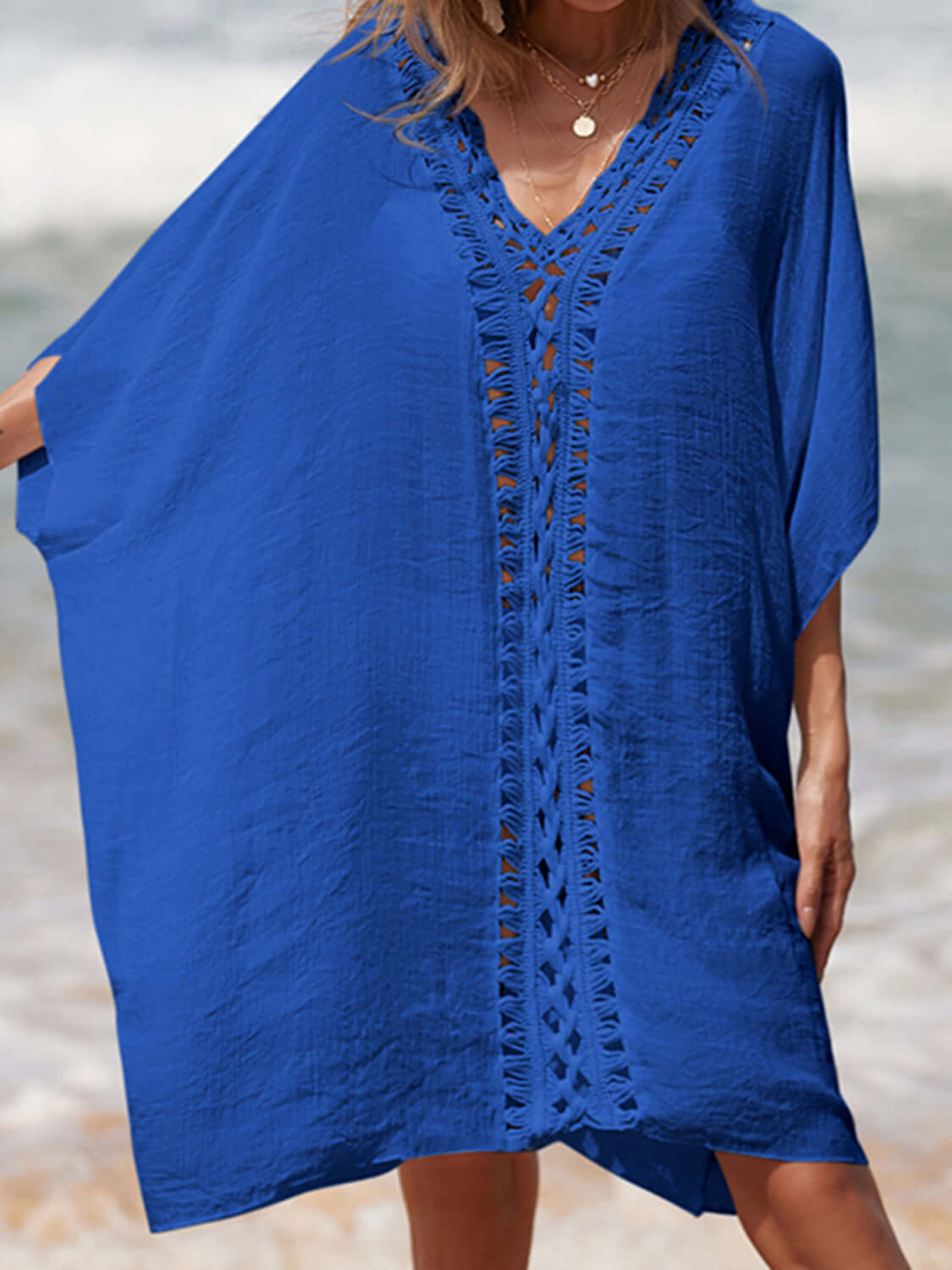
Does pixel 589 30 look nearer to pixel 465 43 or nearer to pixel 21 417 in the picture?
pixel 465 43

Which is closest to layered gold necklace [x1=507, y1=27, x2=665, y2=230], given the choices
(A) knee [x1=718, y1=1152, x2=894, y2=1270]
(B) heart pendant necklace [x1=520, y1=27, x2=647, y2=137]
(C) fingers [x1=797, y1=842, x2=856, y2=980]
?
(B) heart pendant necklace [x1=520, y1=27, x2=647, y2=137]

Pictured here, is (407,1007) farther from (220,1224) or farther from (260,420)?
(220,1224)

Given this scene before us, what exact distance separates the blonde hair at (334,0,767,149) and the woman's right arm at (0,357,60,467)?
0.35 m

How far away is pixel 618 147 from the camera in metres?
1.22

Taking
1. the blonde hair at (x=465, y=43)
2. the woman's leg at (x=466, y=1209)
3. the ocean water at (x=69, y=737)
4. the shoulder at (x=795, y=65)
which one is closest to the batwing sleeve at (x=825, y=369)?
the shoulder at (x=795, y=65)

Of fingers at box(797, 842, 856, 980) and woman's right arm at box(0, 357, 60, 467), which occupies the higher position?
woman's right arm at box(0, 357, 60, 467)

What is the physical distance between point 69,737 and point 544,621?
414 centimetres

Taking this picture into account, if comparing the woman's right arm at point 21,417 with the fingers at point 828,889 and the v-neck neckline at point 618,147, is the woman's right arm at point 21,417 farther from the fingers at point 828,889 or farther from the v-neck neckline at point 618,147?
the fingers at point 828,889

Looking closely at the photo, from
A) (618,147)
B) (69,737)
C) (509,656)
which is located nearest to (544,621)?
(509,656)

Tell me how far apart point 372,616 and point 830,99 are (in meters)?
0.53

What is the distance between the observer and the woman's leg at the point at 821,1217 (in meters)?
1.15

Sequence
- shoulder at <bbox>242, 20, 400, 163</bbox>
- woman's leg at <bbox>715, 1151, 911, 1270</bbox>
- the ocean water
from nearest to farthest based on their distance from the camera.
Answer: woman's leg at <bbox>715, 1151, 911, 1270</bbox>, shoulder at <bbox>242, 20, 400, 163</bbox>, the ocean water

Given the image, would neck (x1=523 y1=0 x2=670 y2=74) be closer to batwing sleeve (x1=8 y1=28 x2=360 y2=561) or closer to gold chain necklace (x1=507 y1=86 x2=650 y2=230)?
gold chain necklace (x1=507 y1=86 x2=650 y2=230)

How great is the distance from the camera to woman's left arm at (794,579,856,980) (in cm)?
124
